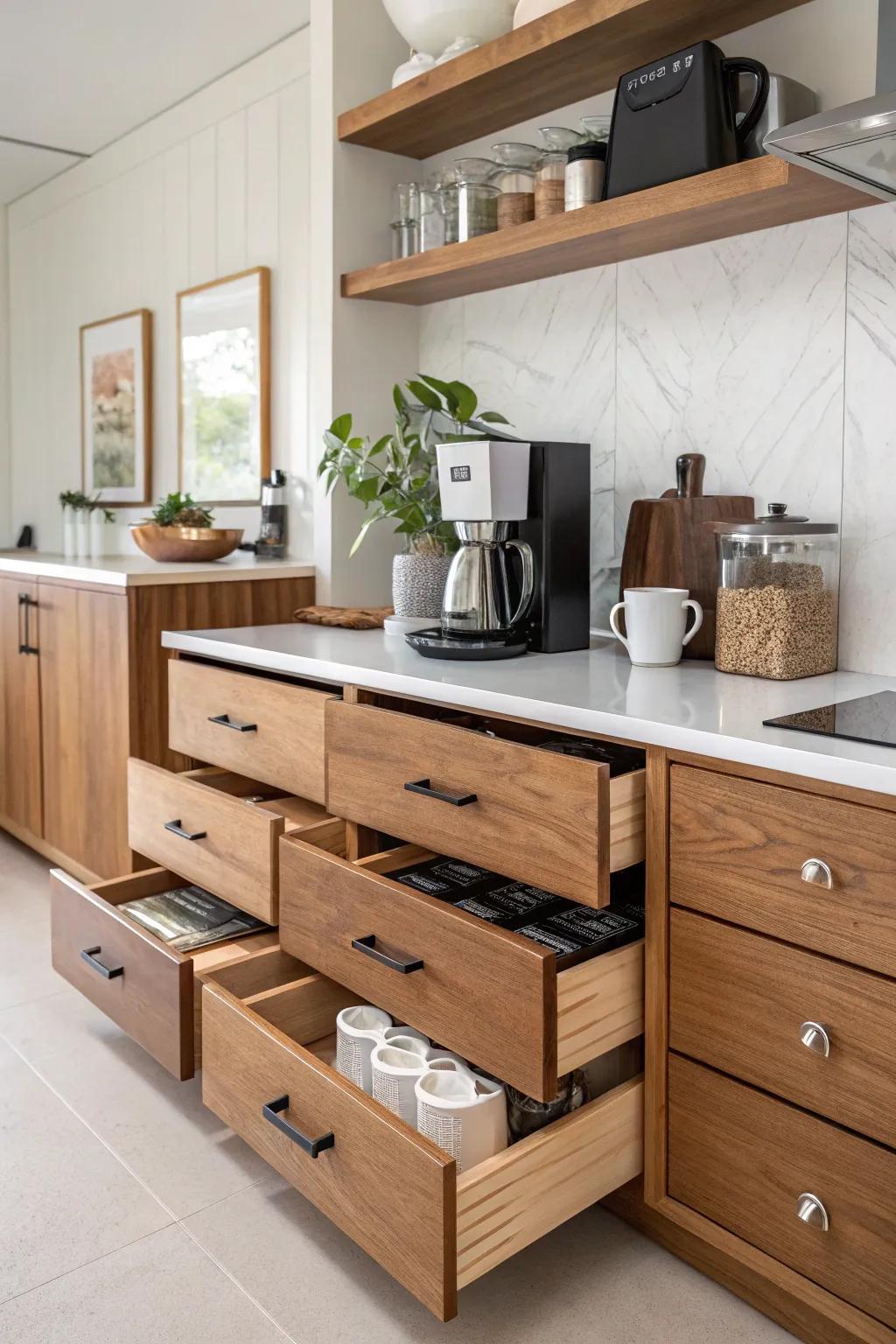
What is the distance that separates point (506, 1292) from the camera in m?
1.37

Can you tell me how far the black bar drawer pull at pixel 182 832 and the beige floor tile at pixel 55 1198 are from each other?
19.2 inches

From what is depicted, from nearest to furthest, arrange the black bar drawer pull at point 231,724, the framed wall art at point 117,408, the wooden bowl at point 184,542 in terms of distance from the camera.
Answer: the black bar drawer pull at point 231,724
the wooden bowl at point 184,542
the framed wall art at point 117,408

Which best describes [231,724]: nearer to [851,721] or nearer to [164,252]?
[851,721]

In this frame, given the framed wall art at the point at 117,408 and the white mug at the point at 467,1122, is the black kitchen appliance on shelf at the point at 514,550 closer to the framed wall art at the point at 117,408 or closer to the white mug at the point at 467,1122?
the white mug at the point at 467,1122

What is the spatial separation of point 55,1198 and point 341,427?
1.43 m

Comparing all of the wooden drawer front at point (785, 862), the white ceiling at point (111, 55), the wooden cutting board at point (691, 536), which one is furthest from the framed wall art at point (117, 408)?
the wooden drawer front at point (785, 862)

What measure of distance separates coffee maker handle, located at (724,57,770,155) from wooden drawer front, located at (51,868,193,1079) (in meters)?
1.51

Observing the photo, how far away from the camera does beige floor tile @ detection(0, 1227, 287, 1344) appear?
4.24 ft

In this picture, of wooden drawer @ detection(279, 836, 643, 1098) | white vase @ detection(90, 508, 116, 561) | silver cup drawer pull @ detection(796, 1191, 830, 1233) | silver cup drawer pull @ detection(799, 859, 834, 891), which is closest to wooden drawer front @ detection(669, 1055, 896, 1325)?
silver cup drawer pull @ detection(796, 1191, 830, 1233)

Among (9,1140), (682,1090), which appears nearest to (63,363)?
(9,1140)

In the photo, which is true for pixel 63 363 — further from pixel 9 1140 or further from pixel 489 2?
pixel 9 1140

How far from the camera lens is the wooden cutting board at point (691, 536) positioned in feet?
5.57

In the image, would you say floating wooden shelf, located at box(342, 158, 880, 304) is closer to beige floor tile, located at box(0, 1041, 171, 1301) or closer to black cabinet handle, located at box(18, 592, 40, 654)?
black cabinet handle, located at box(18, 592, 40, 654)

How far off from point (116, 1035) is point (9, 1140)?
35 centimetres
